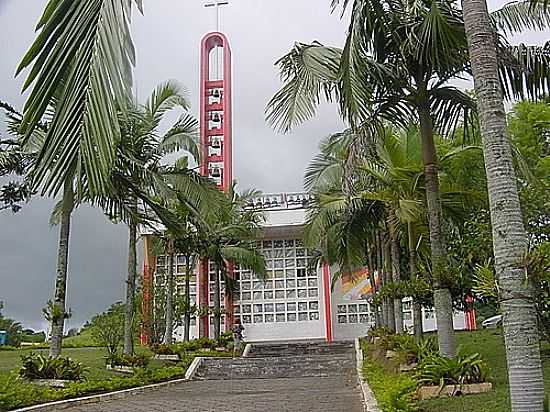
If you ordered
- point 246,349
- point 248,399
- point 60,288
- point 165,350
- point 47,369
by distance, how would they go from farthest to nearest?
1. point 246,349
2. point 165,350
3. point 60,288
4. point 47,369
5. point 248,399

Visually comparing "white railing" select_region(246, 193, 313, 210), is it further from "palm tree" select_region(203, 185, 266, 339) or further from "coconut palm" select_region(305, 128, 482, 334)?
"coconut palm" select_region(305, 128, 482, 334)

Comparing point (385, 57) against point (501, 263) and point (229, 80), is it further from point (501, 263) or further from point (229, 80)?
point (229, 80)

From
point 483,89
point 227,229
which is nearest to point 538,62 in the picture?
point 483,89

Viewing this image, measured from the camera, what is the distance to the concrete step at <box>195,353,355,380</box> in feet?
61.4

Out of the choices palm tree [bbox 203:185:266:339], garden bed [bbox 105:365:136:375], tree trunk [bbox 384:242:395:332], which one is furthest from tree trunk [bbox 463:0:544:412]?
palm tree [bbox 203:185:266:339]

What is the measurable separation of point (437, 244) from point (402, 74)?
8.36 ft

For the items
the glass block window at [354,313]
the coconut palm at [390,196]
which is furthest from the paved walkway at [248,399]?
the glass block window at [354,313]

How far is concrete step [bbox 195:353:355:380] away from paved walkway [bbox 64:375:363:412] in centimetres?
348

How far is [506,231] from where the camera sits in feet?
14.2

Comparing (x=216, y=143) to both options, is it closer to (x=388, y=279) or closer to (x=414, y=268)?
(x=388, y=279)

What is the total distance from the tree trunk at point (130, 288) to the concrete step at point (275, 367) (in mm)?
2710

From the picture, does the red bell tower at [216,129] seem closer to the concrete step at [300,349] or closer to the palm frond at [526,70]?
the concrete step at [300,349]

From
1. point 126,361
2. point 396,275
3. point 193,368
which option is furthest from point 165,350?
point 396,275

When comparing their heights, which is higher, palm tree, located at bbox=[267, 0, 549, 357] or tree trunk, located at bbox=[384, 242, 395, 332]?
palm tree, located at bbox=[267, 0, 549, 357]
